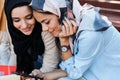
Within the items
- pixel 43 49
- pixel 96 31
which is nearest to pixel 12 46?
pixel 43 49

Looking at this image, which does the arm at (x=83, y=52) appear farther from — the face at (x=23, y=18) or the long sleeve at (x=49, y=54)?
the face at (x=23, y=18)

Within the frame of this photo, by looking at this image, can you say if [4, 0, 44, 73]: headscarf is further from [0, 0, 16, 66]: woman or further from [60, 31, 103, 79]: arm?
[60, 31, 103, 79]: arm

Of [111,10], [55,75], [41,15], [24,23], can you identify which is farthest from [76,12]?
[111,10]

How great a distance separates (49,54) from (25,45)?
0.23 metres

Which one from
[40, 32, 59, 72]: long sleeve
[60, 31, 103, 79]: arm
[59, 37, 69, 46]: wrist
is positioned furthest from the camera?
[40, 32, 59, 72]: long sleeve

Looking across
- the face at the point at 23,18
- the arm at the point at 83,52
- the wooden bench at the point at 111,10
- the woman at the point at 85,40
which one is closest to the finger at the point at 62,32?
the woman at the point at 85,40

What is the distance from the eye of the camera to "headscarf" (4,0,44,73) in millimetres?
1999

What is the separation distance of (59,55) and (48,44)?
14 centimetres

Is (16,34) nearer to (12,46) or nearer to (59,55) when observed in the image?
(12,46)

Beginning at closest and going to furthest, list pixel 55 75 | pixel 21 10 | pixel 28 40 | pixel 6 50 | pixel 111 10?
pixel 21 10 → pixel 55 75 → pixel 28 40 → pixel 6 50 → pixel 111 10

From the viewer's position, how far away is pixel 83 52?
173cm

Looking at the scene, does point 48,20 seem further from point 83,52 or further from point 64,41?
point 83,52

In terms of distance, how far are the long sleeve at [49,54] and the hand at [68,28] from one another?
0.67 ft

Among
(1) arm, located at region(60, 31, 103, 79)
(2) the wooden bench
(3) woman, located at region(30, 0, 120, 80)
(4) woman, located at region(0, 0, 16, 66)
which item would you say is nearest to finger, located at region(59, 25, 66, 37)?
(3) woman, located at region(30, 0, 120, 80)
